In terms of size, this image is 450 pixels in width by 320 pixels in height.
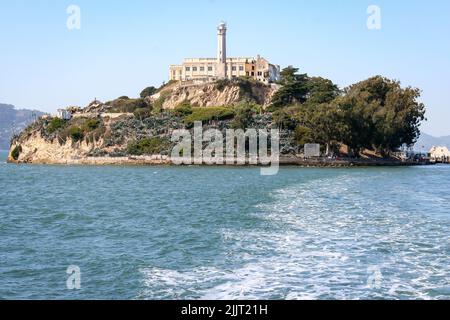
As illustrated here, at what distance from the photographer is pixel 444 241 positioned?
23.5 metres

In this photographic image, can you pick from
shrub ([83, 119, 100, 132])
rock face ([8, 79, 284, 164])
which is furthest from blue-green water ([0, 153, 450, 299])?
shrub ([83, 119, 100, 132])

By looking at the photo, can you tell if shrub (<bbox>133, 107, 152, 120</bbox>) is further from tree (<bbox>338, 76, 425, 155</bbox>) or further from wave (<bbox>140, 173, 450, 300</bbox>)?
wave (<bbox>140, 173, 450, 300</bbox>)

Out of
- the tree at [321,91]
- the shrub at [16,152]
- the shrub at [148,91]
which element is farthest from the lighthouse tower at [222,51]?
the shrub at [16,152]

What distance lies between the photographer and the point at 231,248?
22.5 m

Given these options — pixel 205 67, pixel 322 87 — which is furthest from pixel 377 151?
pixel 205 67

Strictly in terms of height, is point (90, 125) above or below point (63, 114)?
below

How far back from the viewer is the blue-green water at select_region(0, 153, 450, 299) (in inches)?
651

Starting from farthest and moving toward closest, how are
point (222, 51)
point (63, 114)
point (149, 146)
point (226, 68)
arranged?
point (226, 68)
point (222, 51)
point (63, 114)
point (149, 146)

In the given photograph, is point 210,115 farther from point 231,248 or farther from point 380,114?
point 231,248
